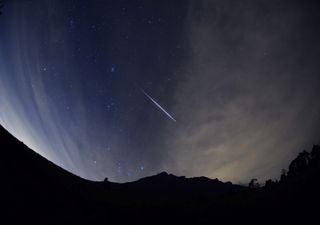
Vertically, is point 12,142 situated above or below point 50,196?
above

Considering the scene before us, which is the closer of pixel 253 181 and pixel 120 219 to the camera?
pixel 120 219

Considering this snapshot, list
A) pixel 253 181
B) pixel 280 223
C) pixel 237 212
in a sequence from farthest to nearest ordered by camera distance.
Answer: pixel 253 181, pixel 237 212, pixel 280 223

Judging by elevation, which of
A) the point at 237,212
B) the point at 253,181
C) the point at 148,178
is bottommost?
the point at 237,212

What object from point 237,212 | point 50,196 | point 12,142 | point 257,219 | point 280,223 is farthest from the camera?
point 12,142

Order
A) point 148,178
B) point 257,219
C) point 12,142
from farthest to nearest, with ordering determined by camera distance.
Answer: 1. point 148,178
2. point 12,142
3. point 257,219

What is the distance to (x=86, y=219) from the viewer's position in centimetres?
1877

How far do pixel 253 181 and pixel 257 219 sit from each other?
7762 centimetres

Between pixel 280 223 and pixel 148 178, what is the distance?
156 m

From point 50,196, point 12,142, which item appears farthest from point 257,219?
point 12,142

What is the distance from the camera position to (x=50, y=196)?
20.2m

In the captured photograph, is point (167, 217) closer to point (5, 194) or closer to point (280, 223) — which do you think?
point (280, 223)

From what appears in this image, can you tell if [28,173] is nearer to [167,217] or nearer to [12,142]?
[12,142]

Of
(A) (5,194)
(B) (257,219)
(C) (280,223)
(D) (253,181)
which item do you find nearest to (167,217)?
(B) (257,219)

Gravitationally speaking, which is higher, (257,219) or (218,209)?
(218,209)
